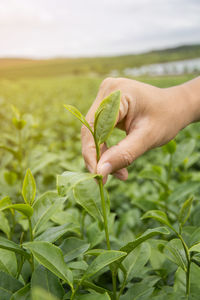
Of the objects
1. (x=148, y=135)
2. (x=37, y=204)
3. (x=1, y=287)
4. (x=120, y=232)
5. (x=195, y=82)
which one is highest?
(x=195, y=82)

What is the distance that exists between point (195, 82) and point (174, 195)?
56 centimetres

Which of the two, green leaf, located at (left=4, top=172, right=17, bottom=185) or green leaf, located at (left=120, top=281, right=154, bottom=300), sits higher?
green leaf, located at (left=4, top=172, right=17, bottom=185)

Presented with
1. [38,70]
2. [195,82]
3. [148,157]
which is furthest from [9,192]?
[38,70]

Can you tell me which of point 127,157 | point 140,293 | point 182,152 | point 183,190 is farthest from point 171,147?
point 140,293

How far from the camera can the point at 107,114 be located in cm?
76

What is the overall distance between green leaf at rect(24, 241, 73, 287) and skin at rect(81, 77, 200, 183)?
1.14 feet

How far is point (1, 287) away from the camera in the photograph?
79cm

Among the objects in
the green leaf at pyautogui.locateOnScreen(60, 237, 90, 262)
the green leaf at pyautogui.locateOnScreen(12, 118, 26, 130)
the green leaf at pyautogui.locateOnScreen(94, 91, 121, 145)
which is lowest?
the green leaf at pyautogui.locateOnScreen(60, 237, 90, 262)

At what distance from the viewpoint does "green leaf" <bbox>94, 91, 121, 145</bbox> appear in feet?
2.47

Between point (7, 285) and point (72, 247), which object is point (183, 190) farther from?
point (7, 285)

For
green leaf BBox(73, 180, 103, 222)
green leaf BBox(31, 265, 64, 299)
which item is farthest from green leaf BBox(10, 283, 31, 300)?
green leaf BBox(73, 180, 103, 222)

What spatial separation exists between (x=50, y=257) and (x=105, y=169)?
29 cm

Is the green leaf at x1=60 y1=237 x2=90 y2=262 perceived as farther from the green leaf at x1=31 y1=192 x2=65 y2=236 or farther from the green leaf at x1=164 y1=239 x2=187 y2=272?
the green leaf at x1=164 y1=239 x2=187 y2=272

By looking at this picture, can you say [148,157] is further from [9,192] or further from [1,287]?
[1,287]
